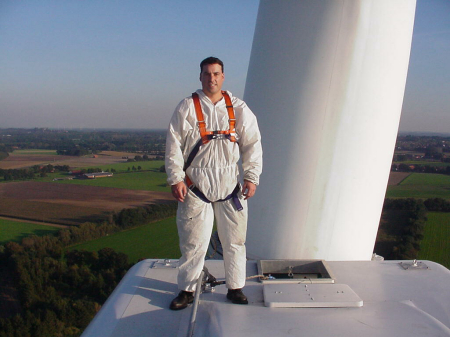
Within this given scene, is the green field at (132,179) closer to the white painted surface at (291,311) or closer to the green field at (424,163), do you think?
the green field at (424,163)

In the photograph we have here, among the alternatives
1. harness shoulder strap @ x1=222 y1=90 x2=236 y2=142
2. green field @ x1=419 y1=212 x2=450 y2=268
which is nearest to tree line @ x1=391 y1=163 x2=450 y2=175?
green field @ x1=419 y1=212 x2=450 y2=268

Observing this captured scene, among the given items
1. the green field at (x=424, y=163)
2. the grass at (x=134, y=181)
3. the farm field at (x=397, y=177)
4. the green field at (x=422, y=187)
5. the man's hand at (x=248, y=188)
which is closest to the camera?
the man's hand at (x=248, y=188)

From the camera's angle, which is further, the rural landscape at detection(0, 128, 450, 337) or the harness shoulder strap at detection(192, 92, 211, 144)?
the rural landscape at detection(0, 128, 450, 337)

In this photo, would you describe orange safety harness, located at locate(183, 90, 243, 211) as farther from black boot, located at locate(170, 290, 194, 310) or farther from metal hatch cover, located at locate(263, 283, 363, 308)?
metal hatch cover, located at locate(263, 283, 363, 308)

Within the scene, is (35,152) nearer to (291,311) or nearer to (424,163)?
(424,163)

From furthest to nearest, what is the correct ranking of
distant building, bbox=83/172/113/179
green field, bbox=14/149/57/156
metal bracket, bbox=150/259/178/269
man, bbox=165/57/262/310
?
green field, bbox=14/149/57/156 < distant building, bbox=83/172/113/179 < metal bracket, bbox=150/259/178/269 < man, bbox=165/57/262/310

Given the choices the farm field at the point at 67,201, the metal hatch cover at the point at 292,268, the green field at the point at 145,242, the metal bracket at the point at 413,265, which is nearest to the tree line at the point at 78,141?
the farm field at the point at 67,201
